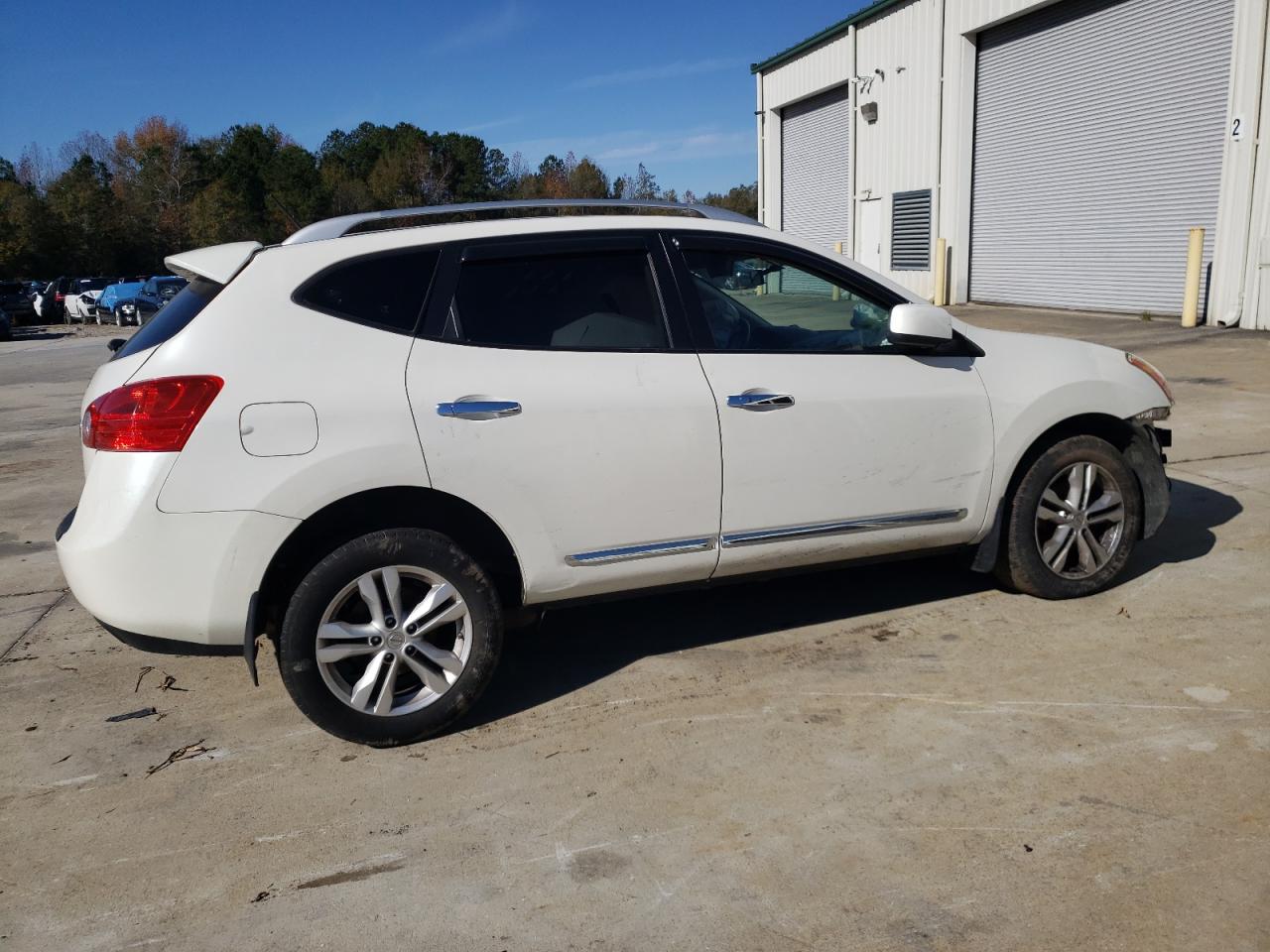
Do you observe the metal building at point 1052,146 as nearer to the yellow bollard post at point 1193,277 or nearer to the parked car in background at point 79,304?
the yellow bollard post at point 1193,277

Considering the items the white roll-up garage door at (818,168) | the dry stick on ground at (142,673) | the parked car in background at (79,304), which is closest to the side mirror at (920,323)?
the dry stick on ground at (142,673)

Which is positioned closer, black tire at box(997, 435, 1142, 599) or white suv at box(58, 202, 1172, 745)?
white suv at box(58, 202, 1172, 745)

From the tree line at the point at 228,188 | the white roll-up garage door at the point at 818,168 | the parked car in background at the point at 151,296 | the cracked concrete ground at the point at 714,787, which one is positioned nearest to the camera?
the cracked concrete ground at the point at 714,787

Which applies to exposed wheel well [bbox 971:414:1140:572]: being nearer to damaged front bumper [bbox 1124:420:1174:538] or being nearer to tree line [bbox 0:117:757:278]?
damaged front bumper [bbox 1124:420:1174:538]

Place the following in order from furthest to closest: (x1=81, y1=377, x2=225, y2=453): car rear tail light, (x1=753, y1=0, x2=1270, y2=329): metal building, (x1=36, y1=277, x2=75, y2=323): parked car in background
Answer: (x1=36, y1=277, x2=75, y2=323): parked car in background, (x1=753, y1=0, x2=1270, y2=329): metal building, (x1=81, y1=377, x2=225, y2=453): car rear tail light

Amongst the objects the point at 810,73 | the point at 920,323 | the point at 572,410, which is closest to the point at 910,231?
the point at 810,73

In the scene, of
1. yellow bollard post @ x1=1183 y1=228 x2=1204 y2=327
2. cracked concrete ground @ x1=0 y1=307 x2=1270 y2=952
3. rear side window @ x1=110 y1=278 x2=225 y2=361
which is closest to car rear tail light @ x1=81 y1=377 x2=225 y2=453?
rear side window @ x1=110 y1=278 x2=225 y2=361

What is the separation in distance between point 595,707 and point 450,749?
0.58 m

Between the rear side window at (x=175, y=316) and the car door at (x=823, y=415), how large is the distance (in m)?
1.73

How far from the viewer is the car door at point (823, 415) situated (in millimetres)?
4094

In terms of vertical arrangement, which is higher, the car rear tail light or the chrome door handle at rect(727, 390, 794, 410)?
the car rear tail light

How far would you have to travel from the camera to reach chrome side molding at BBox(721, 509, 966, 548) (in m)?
4.13

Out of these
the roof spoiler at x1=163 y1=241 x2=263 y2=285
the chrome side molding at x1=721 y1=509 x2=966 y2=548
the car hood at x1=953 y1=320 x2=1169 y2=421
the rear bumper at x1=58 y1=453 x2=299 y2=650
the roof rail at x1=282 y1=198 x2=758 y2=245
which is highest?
the roof rail at x1=282 y1=198 x2=758 y2=245

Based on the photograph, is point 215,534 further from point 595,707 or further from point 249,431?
point 595,707
